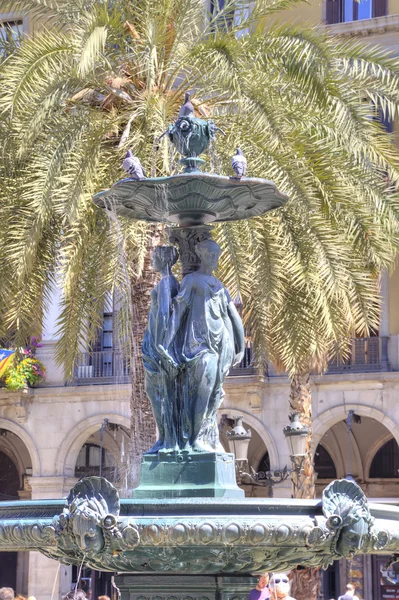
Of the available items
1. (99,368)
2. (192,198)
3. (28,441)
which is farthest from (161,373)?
(28,441)

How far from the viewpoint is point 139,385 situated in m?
14.0

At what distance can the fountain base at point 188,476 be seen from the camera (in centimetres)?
714

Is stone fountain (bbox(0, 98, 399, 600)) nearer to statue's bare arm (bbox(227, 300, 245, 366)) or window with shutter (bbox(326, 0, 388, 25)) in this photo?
statue's bare arm (bbox(227, 300, 245, 366))

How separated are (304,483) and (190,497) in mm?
12018

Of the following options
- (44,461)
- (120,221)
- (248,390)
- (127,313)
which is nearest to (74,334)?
(127,313)

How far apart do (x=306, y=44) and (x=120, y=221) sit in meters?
2.97

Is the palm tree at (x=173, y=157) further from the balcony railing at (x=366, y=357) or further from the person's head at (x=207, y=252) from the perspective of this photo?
the balcony railing at (x=366, y=357)

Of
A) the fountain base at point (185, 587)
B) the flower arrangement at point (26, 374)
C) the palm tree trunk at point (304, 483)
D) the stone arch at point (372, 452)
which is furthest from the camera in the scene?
the stone arch at point (372, 452)

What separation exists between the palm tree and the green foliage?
2cm

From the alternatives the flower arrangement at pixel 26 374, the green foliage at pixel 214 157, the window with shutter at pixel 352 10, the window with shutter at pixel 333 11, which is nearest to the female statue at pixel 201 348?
the green foliage at pixel 214 157

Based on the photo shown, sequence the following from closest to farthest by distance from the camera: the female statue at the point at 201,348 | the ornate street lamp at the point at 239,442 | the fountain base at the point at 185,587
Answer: the fountain base at the point at 185,587, the female statue at the point at 201,348, the ornate street lamp at the point at 239,442

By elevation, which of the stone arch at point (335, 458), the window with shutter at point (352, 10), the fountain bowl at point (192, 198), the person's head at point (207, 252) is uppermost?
→ the window with shutter at point (352, 10)

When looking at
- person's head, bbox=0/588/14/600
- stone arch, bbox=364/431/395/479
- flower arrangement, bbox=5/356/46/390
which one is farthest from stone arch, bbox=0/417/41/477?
person's head, bbox=0/588/14/600

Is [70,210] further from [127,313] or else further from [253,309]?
[253,309]
